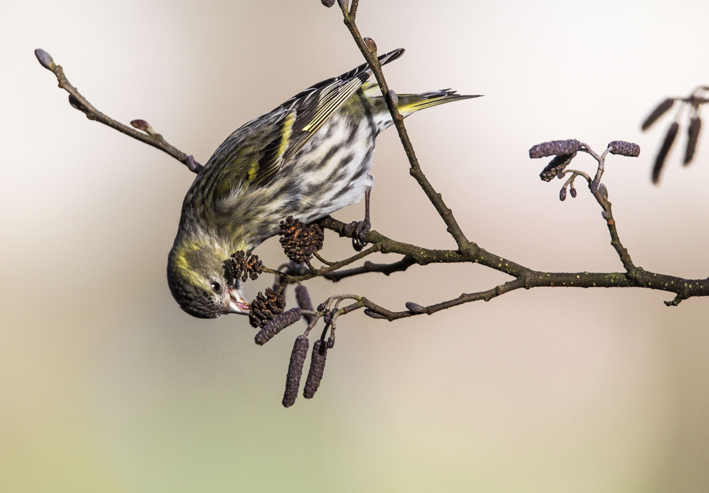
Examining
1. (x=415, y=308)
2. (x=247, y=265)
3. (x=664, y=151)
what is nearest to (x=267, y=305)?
(x=247, y=265)

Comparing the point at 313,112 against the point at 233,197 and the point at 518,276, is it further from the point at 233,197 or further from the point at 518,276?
the point at 518,276

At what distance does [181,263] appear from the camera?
7.79 ft

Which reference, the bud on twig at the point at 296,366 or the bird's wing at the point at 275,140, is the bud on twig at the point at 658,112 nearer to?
the bud on twig at the point at 296,366

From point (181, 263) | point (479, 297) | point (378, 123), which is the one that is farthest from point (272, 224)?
point (479, 297)

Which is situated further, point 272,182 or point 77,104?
point 272,182

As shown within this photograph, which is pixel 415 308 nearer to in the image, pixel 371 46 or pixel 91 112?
pixel 371 46

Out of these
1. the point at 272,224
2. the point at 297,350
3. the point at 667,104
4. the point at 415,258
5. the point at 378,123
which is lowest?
the point at 297,350

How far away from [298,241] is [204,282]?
0.79 meters

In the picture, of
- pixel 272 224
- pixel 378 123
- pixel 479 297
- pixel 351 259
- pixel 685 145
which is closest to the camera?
pixel 685 145

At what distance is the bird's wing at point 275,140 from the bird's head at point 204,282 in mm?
219

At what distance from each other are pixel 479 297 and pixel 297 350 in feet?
1.30

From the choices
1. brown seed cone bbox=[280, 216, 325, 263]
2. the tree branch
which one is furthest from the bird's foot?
the tree branch

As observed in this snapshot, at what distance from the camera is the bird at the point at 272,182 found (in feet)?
7.59

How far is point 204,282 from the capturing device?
230 cm
